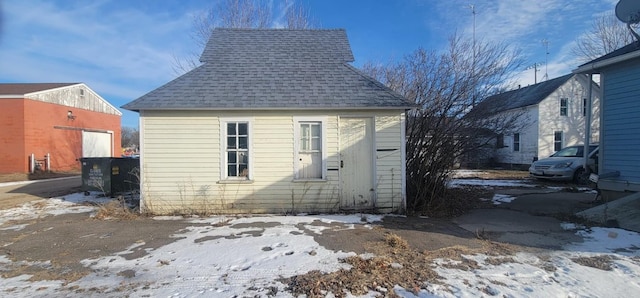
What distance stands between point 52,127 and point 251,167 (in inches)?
801

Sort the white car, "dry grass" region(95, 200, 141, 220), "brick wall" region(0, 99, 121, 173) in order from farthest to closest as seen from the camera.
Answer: "brick wall" region(0, 99, 121, 173)
the white car
"dry grass" region(95, 200, 141, 220)

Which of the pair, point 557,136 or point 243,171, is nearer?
point 243,171

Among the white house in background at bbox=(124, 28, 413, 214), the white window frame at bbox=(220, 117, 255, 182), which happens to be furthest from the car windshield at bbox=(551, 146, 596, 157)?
the white window frame at bbox=(220, 117, 255, 182)

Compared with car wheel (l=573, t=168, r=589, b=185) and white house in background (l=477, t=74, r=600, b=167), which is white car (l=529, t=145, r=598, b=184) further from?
white house in background (l=477, t=74, r=600, b=167)

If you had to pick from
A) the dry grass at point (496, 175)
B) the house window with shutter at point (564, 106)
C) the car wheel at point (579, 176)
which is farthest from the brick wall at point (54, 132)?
the house window with shutter at point (564, 106)

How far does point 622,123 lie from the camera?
823cm

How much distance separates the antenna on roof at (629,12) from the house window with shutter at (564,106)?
1571cm

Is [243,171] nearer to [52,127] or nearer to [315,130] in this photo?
[315,130]

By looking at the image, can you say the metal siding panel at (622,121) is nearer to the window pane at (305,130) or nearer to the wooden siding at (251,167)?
the wooden siding at (251,167)

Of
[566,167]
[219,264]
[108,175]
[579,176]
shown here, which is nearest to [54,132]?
[108,175]

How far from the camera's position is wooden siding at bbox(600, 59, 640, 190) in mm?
7867

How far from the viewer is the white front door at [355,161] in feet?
26.7

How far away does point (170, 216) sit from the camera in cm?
784

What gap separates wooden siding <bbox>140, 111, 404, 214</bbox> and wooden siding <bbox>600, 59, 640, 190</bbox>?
5.51 metres
